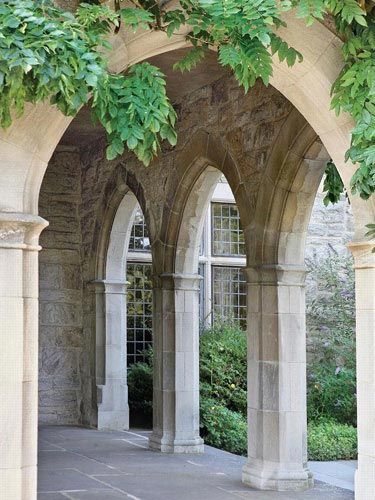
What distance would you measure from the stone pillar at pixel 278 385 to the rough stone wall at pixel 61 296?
16.8 ft

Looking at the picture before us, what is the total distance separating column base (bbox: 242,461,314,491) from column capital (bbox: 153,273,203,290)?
2.62 m

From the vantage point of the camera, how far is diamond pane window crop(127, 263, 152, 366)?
1329cm

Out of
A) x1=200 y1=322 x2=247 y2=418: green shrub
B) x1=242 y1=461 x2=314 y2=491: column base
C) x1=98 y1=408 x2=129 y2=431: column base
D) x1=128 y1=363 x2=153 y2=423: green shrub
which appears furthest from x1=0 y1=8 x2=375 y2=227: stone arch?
x1=128 y1=363 x2=153 y2=423: green shrub

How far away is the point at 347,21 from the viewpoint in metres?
5.43

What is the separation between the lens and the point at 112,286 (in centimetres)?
1241

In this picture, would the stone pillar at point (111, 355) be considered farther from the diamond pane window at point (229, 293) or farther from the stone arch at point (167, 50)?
the stone arch at point (167, 50)

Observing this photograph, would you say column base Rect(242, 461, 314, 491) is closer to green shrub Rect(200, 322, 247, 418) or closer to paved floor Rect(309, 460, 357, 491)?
paved floor Rect(309, 460, 357, 491)

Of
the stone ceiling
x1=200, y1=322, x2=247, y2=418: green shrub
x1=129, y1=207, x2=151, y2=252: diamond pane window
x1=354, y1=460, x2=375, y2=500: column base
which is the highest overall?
the stone ceiling

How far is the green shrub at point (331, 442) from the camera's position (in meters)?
10.2

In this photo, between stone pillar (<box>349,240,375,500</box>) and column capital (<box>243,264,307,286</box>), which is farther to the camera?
column capital (<box>243,264,307,286</box>)

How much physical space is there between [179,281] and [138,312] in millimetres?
3228

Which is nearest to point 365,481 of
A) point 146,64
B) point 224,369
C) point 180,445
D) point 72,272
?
Answer: point 146,64

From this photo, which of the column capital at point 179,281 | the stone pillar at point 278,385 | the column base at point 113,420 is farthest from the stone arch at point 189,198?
the column base at point 113,420

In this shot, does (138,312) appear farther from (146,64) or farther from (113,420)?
(146,64)
